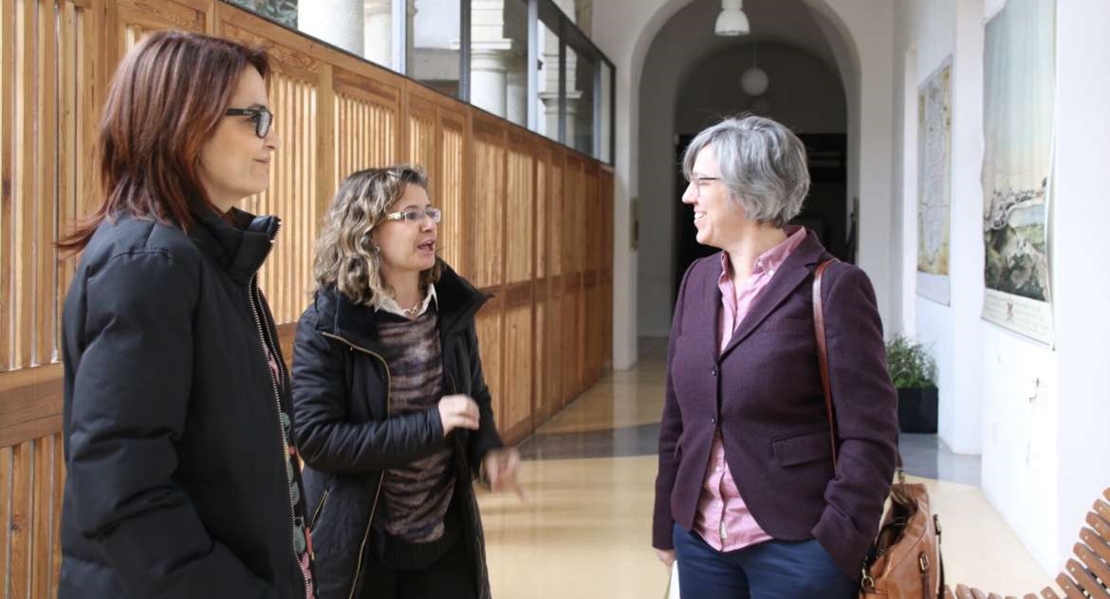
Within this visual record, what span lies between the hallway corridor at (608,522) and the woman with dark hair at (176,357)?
405 centimetres

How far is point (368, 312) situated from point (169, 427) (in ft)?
4.45

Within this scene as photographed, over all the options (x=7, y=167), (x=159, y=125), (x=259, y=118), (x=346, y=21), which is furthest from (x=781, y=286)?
(x=346, y=21)

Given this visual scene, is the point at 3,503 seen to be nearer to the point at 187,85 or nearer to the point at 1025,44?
the point at 187,85

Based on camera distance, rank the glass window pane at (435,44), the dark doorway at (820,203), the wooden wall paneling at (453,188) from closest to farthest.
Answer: the glass window pane at (435,44), the wooden wall paneling at (453,188), the dark doorway at (820,203)

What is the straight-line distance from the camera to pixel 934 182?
36.3 feet

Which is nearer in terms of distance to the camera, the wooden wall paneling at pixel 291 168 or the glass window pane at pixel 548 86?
the wooden wall paneling at pixel 291 168

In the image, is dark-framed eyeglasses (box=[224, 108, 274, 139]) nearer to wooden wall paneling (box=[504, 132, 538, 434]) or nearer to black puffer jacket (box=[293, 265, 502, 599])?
black puffer jacket (box=[293, 265, 502, 599])

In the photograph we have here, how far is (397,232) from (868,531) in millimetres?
1276

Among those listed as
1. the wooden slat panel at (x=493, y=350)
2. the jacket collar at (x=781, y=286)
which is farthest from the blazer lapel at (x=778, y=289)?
the wooden slat panel at (x=493, y=350)

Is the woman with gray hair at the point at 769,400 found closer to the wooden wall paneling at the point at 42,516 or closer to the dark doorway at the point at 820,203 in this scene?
the wooden wall paneling at the point at 42,516

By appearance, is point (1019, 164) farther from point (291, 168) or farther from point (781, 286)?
point (781, 286)

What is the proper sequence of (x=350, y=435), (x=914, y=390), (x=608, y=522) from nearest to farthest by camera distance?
1. (x=350, y=435)
2. (x=608, y=522)
3. (x=914, y=390)

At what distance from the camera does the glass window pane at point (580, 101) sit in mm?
13250

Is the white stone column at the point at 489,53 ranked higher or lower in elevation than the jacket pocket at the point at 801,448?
higher
